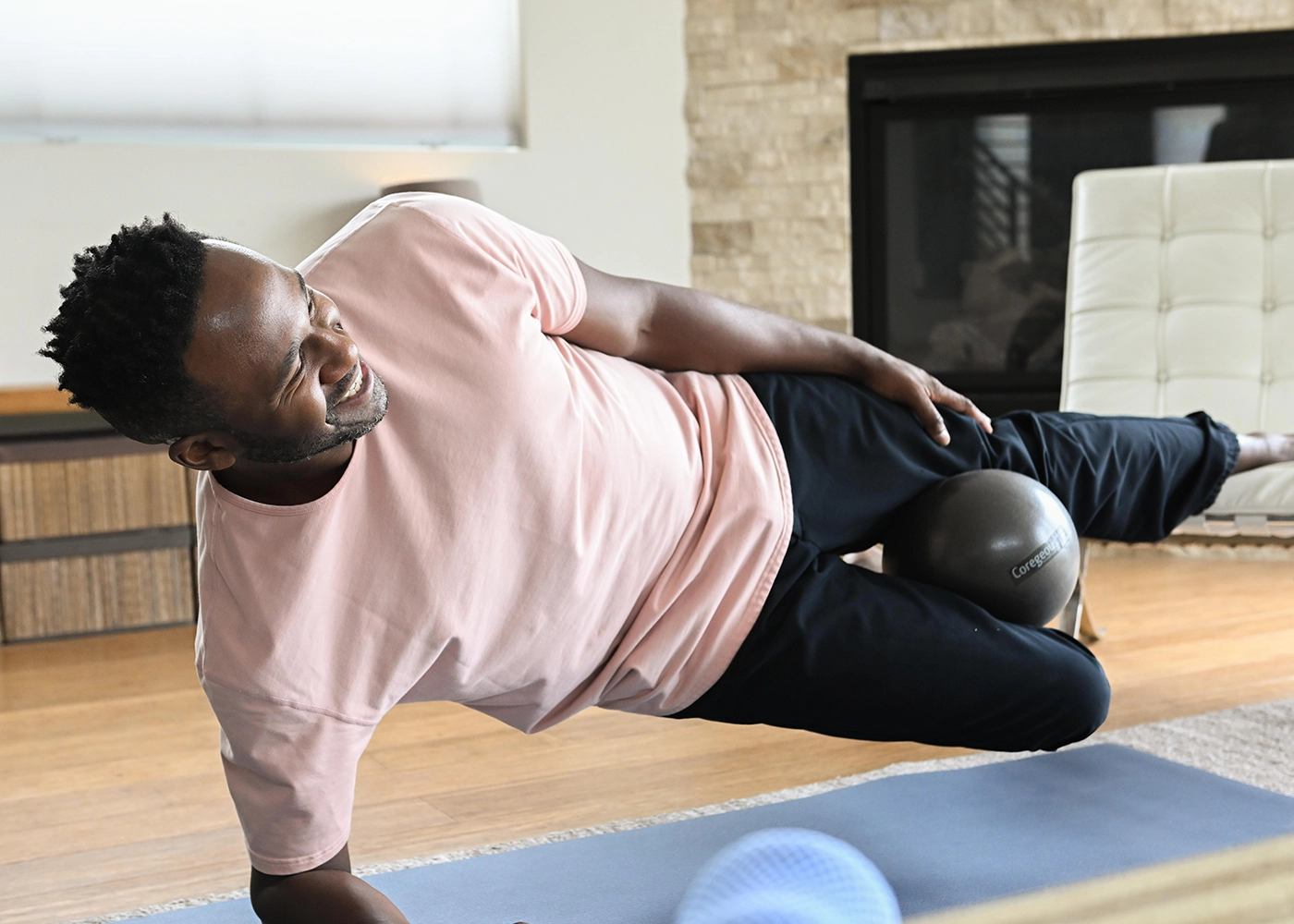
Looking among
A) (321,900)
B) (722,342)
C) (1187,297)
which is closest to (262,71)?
(1187,297)

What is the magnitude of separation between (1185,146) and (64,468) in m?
3.01

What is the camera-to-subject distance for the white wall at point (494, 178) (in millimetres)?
3217

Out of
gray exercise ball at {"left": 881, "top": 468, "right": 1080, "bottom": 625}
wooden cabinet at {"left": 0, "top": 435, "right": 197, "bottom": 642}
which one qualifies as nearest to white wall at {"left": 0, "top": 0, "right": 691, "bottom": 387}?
wooden cabinet at {"left": 0, "top": 435, "right": 197, "bottom": 642}

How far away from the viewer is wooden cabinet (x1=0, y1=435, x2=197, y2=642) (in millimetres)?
2854

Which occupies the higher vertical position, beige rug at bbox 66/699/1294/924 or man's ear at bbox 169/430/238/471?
man's ear at bbox 169/430/238/471

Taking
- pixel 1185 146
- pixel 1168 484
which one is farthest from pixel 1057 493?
pixel 1185 146

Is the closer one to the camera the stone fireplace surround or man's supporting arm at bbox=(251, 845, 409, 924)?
man's supporting arm at bbox=(251, 845, 409, 924)

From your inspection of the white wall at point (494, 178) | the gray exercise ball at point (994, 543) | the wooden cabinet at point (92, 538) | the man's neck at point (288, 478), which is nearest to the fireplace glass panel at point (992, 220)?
the white wall at point (494, 178)

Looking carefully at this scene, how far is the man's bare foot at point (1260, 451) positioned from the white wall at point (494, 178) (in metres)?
2.21

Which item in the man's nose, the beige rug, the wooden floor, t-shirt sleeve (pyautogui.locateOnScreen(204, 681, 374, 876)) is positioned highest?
the man's nose

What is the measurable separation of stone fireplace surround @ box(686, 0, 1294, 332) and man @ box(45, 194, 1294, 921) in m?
2.23

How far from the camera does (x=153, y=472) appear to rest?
2.97 meters

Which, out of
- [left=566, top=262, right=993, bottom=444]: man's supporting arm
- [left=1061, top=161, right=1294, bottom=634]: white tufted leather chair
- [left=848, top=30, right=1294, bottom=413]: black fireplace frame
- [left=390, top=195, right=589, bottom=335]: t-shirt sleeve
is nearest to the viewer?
[left=390, top=195, right=589, bottom=335]: t-shirt sleeve

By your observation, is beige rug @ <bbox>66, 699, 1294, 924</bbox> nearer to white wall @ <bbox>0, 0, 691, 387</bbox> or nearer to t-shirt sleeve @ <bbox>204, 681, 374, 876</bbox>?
t-shirt sleeve @ <bbox>204, 681, 374, 876</bbox>
